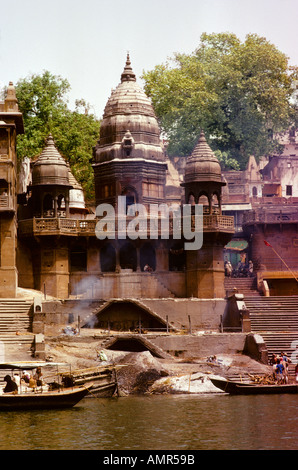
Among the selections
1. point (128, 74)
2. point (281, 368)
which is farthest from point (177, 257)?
point (281, 368)

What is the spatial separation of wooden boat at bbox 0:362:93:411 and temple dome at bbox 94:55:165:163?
72.9ft

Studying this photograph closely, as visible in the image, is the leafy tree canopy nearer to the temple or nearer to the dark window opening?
the temple

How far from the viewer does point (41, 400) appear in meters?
41.2

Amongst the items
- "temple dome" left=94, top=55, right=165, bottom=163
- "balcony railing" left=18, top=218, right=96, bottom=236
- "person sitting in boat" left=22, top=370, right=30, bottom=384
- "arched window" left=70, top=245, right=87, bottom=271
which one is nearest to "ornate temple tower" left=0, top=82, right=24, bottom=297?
"balcony railing" left=18, top=218, right=96, bottom=236

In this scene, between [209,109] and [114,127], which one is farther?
[209,109]

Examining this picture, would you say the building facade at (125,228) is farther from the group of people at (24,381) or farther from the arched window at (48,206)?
the group of people at (24,381)

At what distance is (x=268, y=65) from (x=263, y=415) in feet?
147

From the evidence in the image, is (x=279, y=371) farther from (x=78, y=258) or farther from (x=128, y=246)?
(x=78, y=258)

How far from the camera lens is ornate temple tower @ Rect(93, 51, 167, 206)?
2431 inches

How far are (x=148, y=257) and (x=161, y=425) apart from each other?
80.0ft

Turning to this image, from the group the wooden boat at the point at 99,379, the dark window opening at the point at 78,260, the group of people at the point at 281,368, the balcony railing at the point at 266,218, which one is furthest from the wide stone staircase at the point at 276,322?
the wooden boat at the point at 99,379

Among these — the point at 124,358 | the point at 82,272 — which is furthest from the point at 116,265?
the point at 124,358

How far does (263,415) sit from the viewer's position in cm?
3975

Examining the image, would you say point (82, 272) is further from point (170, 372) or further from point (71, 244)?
point (170, 372)
